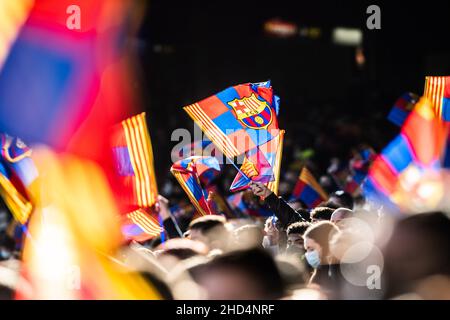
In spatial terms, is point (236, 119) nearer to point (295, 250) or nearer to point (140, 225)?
point (140, 225)

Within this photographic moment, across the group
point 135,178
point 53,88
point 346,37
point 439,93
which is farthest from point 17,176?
point 346,37

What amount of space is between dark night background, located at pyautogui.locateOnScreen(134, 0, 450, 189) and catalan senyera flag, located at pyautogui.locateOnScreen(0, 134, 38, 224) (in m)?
11.1

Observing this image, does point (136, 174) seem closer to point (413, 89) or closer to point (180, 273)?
point (180, 273)

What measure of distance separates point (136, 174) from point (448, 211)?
286 cm

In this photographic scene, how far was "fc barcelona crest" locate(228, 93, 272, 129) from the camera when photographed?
6430mm

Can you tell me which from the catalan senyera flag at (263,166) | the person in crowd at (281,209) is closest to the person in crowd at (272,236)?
the person in crowd at (281,209)

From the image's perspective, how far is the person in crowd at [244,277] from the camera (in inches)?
124

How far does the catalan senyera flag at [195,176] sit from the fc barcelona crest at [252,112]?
79 cm

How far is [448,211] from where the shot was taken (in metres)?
3.73

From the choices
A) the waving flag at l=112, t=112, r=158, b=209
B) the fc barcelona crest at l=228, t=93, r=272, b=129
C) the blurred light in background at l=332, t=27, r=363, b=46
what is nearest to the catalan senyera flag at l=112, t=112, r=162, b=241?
the waving flag at l=112, t=112, r=158, b=209

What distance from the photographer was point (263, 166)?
6.18 meters

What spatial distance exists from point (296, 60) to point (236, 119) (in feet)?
55.3

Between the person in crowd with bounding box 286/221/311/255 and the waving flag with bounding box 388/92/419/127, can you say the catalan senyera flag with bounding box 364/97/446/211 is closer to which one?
the person in crowd with bounding box 286/221/311/255

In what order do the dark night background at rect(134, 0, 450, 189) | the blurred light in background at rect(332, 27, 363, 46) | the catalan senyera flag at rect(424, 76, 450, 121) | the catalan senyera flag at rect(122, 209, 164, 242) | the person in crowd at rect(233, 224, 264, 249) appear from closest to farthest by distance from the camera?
the person in crowd at rect(233, 224, 264, 249) → the catalan senyera flag at rect(122, 209, 164, 242) → the catalan senyera flag at rect(424, 76, 450, 121) → the dark night background at rect(134, 0, 450, 189) → the blurred light in background at rect(332, 27, 363, 46)
